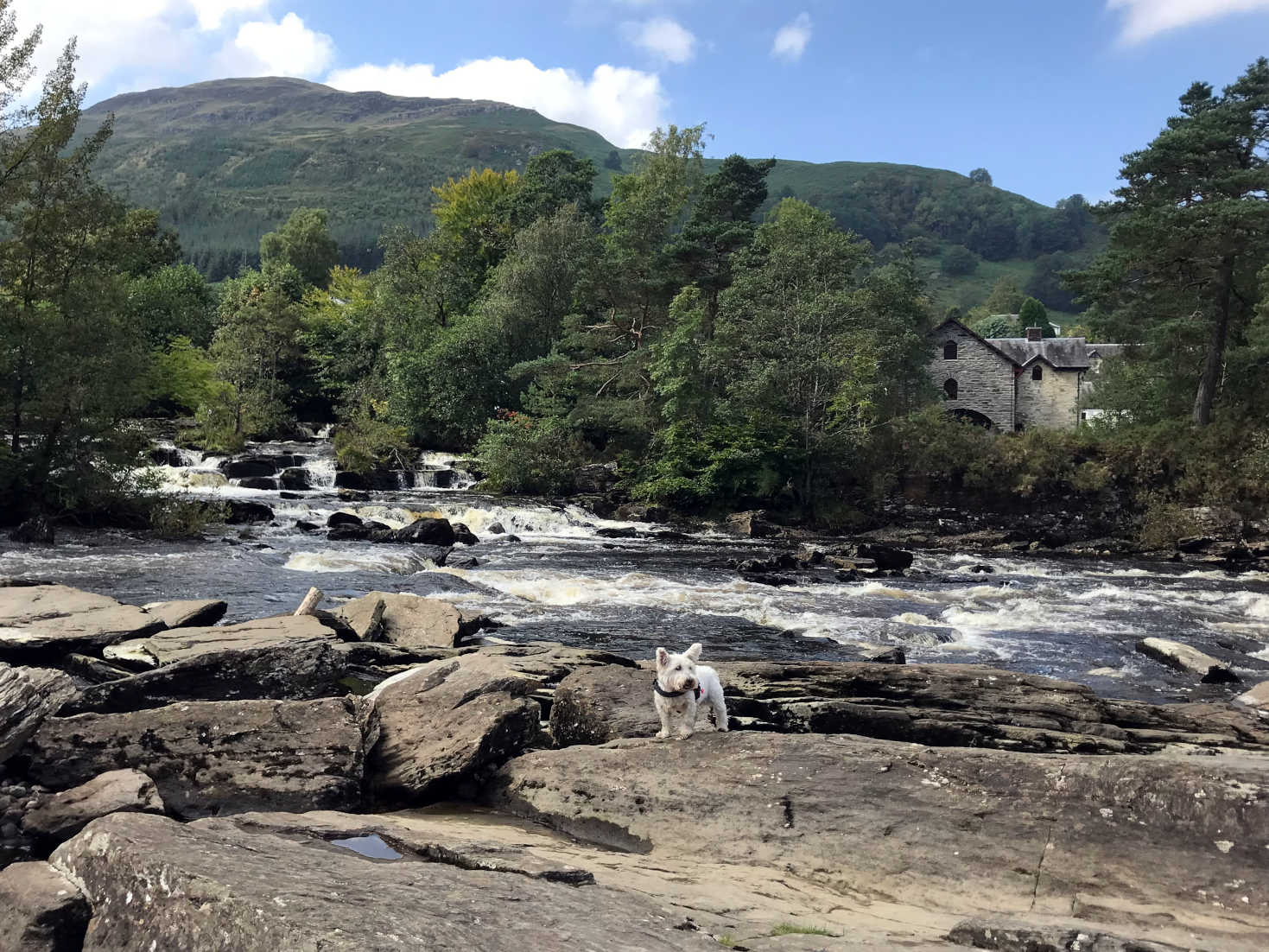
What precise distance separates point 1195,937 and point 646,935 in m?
3.38

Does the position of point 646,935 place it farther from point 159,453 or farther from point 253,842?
point 159,453

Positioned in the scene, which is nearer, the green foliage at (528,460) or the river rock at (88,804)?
the river rock at (88,804)

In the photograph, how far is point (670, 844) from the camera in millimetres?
7500

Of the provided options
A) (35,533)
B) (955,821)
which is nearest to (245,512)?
(35,533)

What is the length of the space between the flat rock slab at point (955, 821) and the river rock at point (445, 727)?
608 mm

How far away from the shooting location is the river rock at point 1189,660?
15180 mm

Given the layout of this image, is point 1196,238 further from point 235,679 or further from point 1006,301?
point 1006,301

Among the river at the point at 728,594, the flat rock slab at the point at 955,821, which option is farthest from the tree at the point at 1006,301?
the flat rock slab at the point at 955,821

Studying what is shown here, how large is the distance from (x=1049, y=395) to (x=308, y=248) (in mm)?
78186

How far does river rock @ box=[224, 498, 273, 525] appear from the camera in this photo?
30.8 metres

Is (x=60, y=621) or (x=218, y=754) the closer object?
(x=218, y=754)

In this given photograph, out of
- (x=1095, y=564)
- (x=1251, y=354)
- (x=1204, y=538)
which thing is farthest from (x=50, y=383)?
(x=1251, y=354)

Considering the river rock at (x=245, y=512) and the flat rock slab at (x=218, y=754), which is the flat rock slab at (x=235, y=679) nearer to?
the flat rock slab at (x=218, y=754)

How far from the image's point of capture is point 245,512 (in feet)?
103
